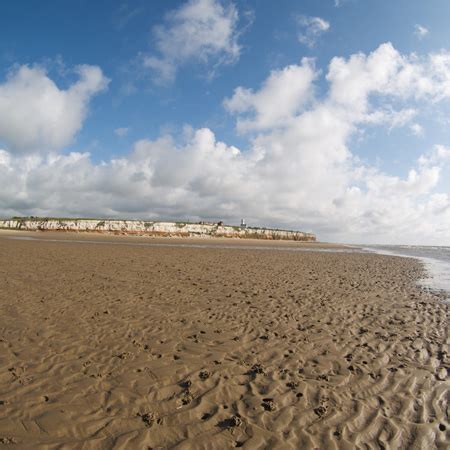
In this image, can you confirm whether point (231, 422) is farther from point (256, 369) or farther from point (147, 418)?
point (256, 369)

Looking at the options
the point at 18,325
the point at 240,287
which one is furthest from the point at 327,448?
the point at 240,287

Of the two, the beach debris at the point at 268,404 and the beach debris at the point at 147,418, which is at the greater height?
the beach debris at the point at 147,418

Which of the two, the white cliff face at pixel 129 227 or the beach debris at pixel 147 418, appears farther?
the white cliff face at pixel 129 227

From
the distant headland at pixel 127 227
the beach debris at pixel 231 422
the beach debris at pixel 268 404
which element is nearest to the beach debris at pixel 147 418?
the beach debris at pixel 231 422

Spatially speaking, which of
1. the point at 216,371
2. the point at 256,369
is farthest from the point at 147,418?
the point at 256,369

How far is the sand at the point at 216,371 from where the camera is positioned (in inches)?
194

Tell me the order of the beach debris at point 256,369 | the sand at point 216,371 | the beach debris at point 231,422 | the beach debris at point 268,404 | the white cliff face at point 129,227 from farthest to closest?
1. the white cliff face at point 129,227
2. the beach debris at point 256,369
3. the beach debris at point 268,404
4. the beach debris at point 231,422
5. the sand at point 216,371

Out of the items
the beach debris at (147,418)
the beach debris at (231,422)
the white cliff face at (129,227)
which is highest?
the white cliff face at (129,227)

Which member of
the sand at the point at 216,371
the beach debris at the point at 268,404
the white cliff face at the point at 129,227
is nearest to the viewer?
the sand at the point at 216,371

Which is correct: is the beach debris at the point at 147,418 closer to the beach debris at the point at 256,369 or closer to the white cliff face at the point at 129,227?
the beach debris at the point at 256,369

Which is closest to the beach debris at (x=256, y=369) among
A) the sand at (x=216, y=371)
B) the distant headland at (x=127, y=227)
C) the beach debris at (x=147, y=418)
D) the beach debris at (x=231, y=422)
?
the sand at (x=216, y=371)

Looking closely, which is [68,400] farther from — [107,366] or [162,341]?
[162,341]

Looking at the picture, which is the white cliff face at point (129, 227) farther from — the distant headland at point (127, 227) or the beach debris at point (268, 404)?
the beach debris at point (268, 404)

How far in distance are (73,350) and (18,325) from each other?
291cm
